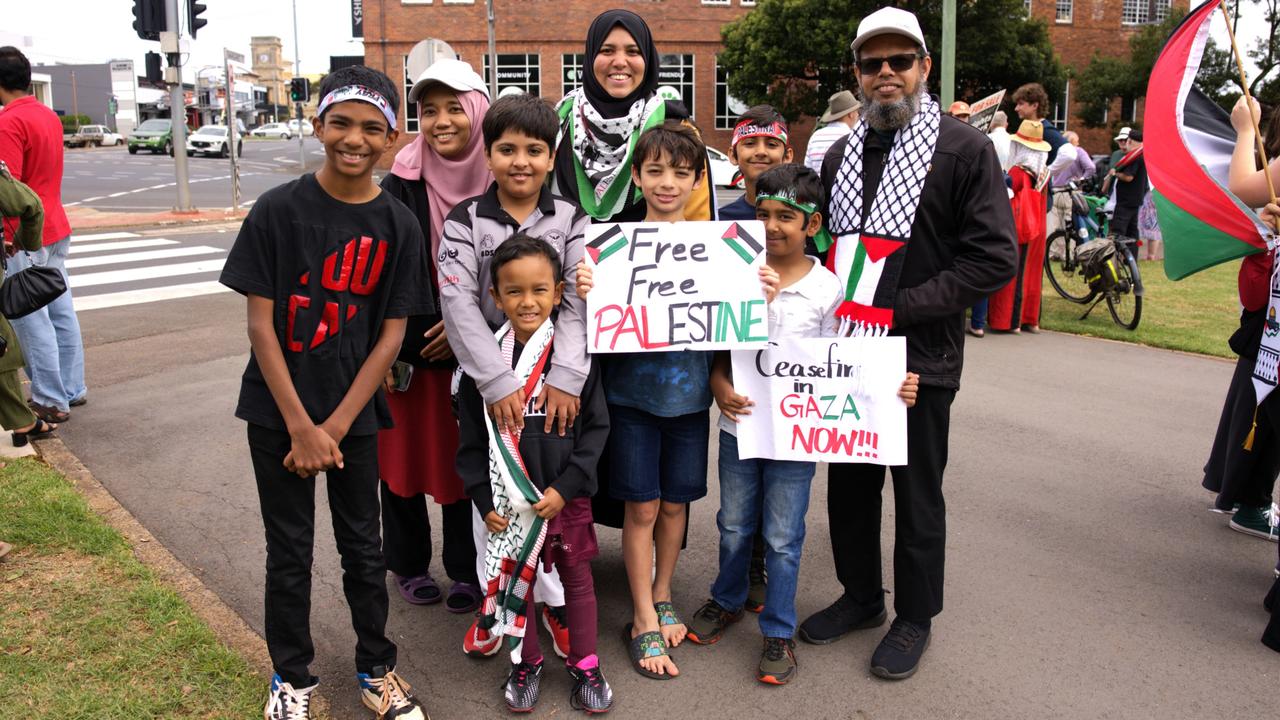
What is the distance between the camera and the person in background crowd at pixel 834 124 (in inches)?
235

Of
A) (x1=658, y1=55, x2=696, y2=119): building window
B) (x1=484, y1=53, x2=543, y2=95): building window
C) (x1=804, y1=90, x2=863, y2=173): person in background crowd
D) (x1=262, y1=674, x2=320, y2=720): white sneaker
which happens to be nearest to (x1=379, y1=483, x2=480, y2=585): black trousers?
(x1=262, y1=674, x2=320, y2=720): white sneaker

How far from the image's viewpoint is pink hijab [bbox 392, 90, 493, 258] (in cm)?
360

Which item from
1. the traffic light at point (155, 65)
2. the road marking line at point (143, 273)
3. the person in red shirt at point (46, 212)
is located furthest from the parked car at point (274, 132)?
the person in red shirt at point (46, 212)

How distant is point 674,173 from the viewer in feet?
11.0

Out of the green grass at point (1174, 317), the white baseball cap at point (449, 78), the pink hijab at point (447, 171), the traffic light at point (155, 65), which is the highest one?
the traffic light at point (155, 65)

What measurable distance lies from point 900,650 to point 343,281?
230 centimetres

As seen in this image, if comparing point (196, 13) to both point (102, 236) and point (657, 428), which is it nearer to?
point (102, 236)

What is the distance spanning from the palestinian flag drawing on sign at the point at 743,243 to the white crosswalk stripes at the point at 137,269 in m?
9.02

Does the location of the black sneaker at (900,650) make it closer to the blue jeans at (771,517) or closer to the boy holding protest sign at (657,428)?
the blue jeans at (771,517)

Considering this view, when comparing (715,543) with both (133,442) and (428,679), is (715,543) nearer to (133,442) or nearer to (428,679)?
(428,679)

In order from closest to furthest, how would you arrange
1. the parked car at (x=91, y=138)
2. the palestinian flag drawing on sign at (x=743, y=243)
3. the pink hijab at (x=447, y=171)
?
the palestinian flag drawing on sign at (x=743, y=243)
the pink hijab at (x=447, y=171)
the parked car at (x=91, y=138)

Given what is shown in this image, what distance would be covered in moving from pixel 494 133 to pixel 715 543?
2272mm

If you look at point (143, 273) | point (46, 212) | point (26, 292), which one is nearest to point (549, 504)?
point (26, 292)

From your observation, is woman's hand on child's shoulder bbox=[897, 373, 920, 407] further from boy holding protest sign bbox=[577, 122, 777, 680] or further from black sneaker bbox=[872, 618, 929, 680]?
black sneaker bbox=[872, 618, 929, 680]
